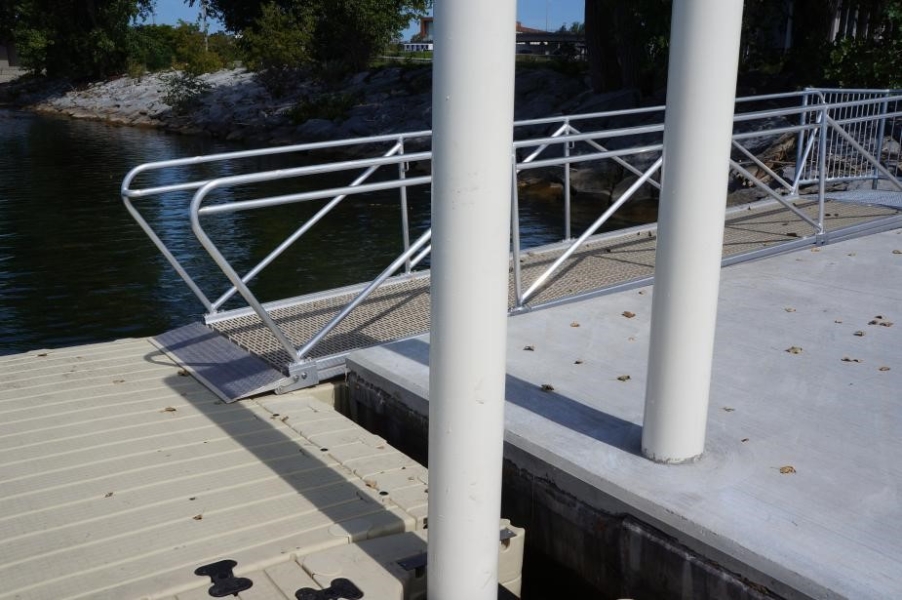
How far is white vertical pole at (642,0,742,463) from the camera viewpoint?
3299mm

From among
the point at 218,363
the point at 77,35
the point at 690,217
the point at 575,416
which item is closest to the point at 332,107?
the point at 77,35

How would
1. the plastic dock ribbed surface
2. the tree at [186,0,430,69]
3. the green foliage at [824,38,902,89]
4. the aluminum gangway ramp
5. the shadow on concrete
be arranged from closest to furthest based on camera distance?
the plastic dock ribbed surface, the shadow on concrete, the aluminum gangway ramp, the green foliage at [824,38,902,89], the tree at [186,0,430,69]

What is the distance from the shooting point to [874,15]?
16.5 meters

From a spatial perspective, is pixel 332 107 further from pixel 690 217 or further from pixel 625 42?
pixel 690 217

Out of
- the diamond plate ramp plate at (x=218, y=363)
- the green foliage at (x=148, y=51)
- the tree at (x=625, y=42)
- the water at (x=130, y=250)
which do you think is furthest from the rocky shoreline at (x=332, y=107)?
the diamond plate ramp plate at (x=218, y=363)

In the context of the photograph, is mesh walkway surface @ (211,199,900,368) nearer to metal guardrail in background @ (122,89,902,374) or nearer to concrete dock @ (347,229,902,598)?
metal guardrail in background @ (122,89,902,374)

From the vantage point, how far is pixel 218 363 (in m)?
5.25

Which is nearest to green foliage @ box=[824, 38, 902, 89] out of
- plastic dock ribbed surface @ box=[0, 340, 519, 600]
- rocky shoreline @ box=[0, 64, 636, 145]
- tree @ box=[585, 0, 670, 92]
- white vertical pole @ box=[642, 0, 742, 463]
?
tree @ box=[585, 0, 670, 92]

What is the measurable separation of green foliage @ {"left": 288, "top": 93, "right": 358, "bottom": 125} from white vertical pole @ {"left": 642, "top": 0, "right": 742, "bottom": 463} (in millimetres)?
24322

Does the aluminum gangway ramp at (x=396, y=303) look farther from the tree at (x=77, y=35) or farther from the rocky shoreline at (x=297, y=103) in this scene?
the tree at (x=77, y=35)

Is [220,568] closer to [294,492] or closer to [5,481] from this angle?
[294,492]

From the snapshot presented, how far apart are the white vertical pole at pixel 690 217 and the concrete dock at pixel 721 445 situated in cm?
23

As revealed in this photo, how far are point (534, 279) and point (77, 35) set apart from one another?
4264 cm

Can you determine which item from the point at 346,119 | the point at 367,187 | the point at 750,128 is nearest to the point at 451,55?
the point at 367,187
